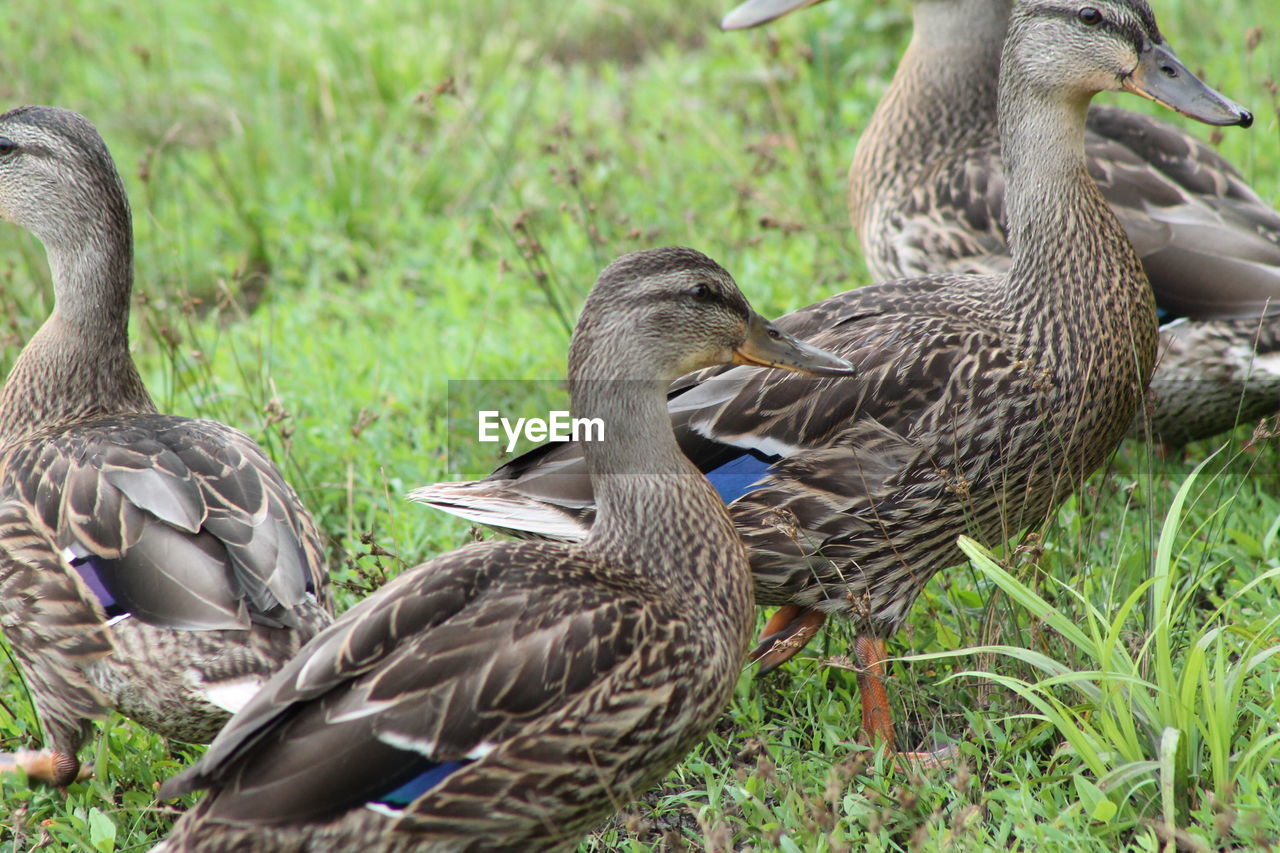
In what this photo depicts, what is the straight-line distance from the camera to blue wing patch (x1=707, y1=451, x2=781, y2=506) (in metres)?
3.84

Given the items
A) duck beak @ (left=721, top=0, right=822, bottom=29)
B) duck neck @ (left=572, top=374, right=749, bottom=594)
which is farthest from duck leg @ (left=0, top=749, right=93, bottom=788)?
duck beak @ (left=721, top=0, right=822, bottom=29)

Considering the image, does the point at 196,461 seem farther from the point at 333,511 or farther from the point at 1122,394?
the point at 1122,394

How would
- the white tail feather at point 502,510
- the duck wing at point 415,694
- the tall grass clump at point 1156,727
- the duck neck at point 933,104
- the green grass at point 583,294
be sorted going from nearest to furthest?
1. the duck wing at point 415,694
2. the tall grass clump at point 1156,727
3. the green grass at point 583,294
4. the white tail feather at point 502,510
5. the duck neck at point 933,104

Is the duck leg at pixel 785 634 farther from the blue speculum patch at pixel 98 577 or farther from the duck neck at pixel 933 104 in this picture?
the duck neck at pixel 933 104

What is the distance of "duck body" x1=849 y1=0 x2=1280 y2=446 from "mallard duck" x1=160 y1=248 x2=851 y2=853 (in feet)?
5.74

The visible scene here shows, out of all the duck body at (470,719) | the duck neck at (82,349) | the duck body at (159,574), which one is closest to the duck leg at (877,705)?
the duck body at (470,719)

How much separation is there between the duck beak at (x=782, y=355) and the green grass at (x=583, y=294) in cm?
61

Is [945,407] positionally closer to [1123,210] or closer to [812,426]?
[812,426]

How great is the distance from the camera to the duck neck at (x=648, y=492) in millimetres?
3166

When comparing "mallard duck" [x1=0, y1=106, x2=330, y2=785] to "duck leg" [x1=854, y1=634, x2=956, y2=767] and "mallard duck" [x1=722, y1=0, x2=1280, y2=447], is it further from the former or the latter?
"mallard duck" [x1=722, y1=0, x2=1280, y2=447]

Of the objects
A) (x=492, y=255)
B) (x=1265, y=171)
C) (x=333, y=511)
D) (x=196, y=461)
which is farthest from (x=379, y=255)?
(x=1265, y=171)

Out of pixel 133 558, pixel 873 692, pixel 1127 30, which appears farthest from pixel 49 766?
pixel 1127 30

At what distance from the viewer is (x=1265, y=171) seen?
5.83 metres

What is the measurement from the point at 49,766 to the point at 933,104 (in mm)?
3734
